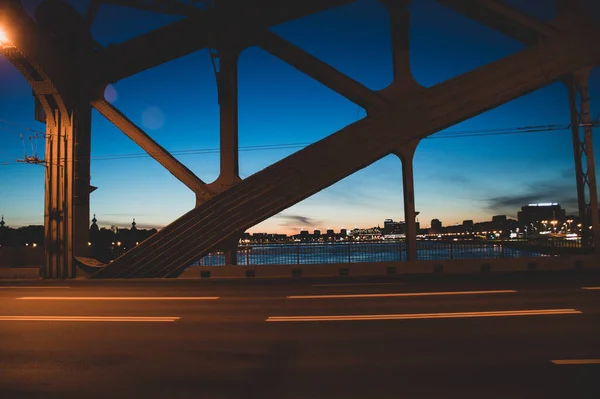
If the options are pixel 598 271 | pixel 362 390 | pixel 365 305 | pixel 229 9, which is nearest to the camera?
pixel 362 390

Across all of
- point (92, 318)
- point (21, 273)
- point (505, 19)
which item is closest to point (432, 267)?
point (505, 19)

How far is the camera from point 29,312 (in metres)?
8.46

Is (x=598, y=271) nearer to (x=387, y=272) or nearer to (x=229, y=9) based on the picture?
(x=387, y=272)

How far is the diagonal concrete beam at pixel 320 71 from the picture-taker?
1487 cm

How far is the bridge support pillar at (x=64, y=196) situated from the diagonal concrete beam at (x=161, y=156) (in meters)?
2.15

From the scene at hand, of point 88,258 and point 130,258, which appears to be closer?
point 130,258

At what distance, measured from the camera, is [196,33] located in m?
16.4

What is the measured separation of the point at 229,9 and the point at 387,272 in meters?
13.4

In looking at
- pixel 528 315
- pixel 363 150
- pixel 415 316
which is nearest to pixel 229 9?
pixel 363 150

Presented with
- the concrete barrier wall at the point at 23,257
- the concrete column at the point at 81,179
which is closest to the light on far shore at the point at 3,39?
the concrete column at the point at 81,179

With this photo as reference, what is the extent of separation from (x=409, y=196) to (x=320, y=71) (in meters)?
6.74

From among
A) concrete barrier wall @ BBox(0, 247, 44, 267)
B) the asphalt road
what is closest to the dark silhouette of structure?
concrete barrier wall @ BBox(0, 247, 44, 267)

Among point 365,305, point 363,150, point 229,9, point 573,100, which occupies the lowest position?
point 365,305

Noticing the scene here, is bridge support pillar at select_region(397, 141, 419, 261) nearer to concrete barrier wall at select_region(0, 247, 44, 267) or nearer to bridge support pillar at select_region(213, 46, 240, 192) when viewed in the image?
bridge support pillar at select_region(213, 46, 240, 192)
